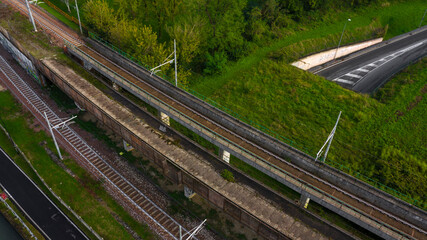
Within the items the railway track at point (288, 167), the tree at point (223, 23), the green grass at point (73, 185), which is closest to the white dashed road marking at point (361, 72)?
the tree at point (223, 23)

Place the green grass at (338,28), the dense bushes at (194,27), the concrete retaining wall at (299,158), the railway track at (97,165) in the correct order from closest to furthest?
the concrete retaining wall at (299,158)
the railway track at (97,165)
the dense bushes at (194,27)
the green grass at (338,28)

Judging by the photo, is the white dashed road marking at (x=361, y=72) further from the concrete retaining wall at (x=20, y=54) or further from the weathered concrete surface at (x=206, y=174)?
the concrete retaining wall at (x=20, y=54)

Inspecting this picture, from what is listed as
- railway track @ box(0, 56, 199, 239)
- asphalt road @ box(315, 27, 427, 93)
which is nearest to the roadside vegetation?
asphalt road @ box(315, 27, 427, 93)

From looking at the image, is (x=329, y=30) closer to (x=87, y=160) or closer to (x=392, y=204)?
(x=392, y=204)

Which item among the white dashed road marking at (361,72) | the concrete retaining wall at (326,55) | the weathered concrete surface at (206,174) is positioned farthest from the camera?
the concrete retaining wall at (326,55)

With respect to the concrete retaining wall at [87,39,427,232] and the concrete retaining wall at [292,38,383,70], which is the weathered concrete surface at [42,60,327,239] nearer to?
the concrete retaining wall at [87,39,427,232]

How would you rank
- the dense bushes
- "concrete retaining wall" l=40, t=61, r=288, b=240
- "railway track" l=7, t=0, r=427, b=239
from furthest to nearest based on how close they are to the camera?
the dense bushes < "railway track" l=7, t=0, r=427, b=239 < "concrete retaining wall" l=40, t=61, r=288, b=240

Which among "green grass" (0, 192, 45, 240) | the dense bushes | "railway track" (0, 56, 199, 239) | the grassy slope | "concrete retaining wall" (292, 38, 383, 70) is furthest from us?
"concrete retaining wall" (292, 38, 383, 70)
